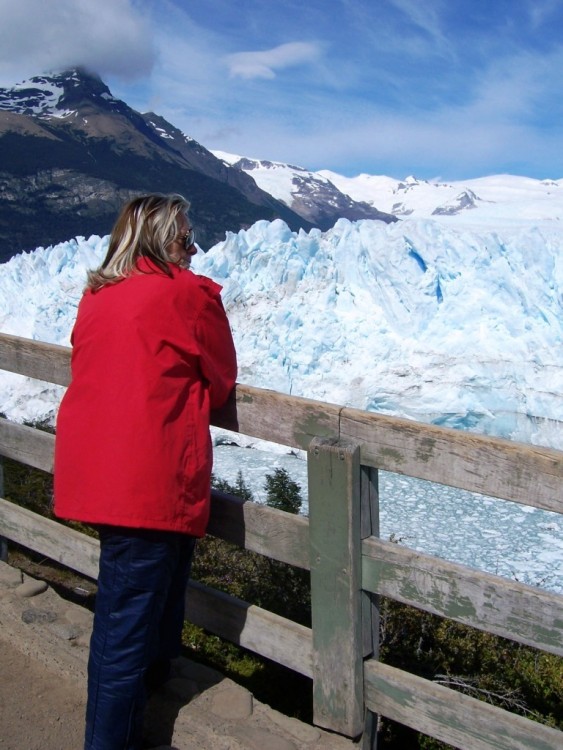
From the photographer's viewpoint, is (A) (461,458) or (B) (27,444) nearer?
(A) (461,458)

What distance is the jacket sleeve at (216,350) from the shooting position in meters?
1.63

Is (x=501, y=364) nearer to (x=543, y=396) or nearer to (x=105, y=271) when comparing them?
(x=543, y=396)

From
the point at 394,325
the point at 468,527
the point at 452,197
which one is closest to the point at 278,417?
the point at 468,527

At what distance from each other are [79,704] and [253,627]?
20.0 inches

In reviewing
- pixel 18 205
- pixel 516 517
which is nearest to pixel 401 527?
pixel 516 517

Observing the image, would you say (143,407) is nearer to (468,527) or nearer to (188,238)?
(188,238)

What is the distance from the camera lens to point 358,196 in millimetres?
187500

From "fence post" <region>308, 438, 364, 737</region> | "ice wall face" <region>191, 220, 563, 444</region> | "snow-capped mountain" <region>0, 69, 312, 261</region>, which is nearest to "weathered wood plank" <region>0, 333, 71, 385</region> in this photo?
"fence post" <region>308, 438, 364, 737</region>

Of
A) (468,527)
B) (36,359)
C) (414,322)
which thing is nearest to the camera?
(36,359)

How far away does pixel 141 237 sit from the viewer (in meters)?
1.65

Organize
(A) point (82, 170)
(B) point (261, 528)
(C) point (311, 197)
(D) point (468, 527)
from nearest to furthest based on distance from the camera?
(B) point (261, 528), (D) point (468, 527), (A) point (82, 170), (C) point (311, 197)

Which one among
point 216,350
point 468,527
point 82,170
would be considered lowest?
point 468,527

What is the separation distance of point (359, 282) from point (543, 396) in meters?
3.58

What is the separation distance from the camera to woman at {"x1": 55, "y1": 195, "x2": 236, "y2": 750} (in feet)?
5.11
